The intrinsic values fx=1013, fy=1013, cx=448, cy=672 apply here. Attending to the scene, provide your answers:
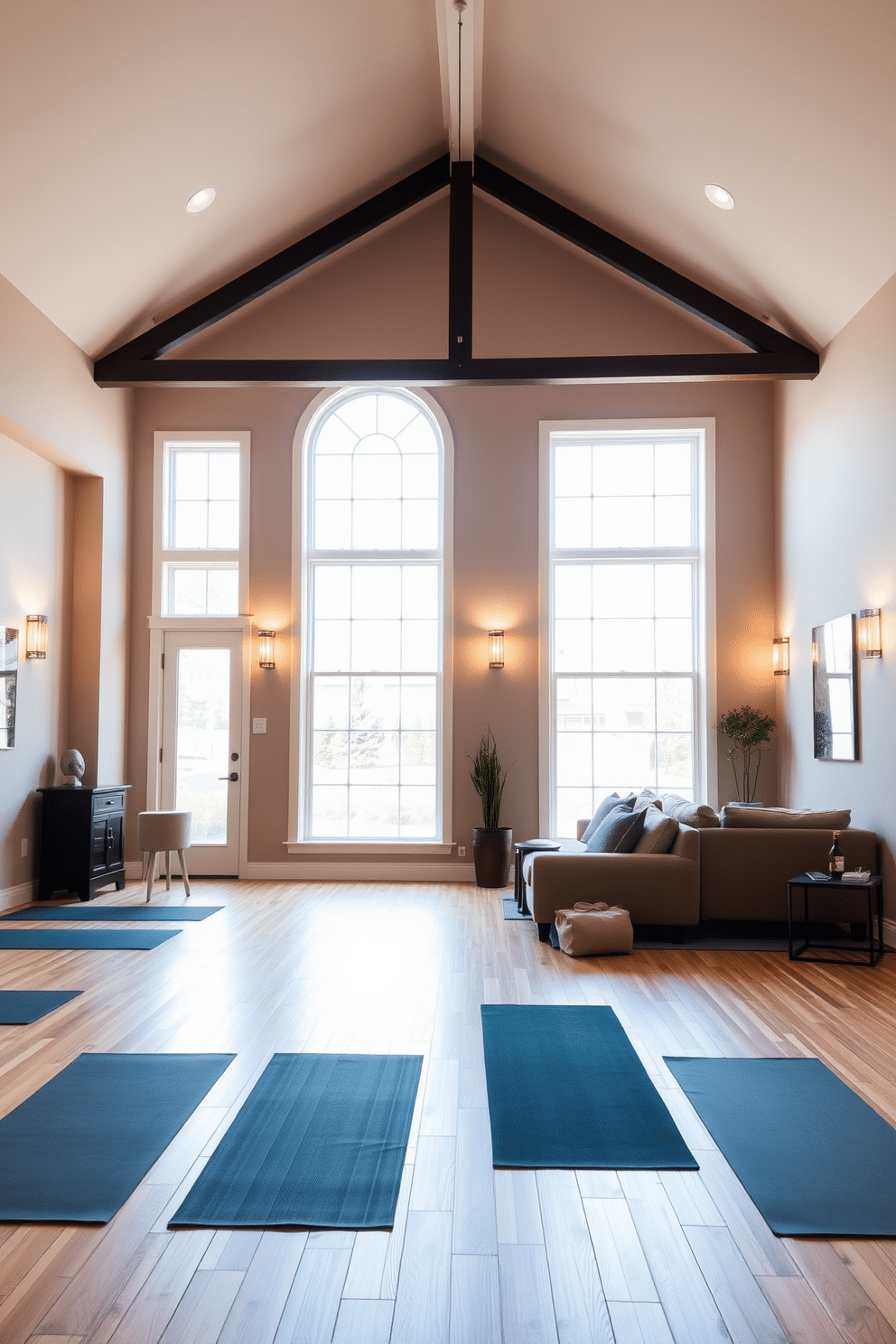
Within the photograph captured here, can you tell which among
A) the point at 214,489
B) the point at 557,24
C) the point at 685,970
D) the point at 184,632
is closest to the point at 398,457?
the point at 214,489

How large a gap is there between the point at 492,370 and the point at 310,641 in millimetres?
2950

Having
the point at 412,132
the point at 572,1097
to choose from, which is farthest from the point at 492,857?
the point at 412,132

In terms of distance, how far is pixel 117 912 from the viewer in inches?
268

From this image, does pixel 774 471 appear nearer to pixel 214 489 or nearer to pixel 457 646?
pixel 457 646

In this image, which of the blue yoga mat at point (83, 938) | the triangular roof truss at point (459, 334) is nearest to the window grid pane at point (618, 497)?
the triangular roof truss at point (459, 334)

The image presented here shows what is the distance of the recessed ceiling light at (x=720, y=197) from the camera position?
6160 mm

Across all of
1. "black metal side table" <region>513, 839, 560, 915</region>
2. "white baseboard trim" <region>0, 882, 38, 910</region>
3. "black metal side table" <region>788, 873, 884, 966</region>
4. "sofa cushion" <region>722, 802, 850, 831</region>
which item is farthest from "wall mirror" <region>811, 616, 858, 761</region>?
"white baseboard trim" <region>0, 882, 38, 910</region>

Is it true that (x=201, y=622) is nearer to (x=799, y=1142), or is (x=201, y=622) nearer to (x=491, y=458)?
(x=491, y=458)

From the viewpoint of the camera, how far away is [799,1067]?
3.54 meters

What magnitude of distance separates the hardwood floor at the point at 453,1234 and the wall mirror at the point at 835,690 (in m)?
2.20

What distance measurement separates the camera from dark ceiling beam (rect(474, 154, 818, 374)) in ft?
23.6

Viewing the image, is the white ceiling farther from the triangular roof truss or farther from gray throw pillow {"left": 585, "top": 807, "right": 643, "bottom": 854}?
gray throw pillow {"left": 585, "top": 807, "right": 643, "bottom": 854}

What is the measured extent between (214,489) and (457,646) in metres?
2.53

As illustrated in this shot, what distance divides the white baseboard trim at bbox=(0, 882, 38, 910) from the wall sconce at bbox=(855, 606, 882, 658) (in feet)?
19.1
